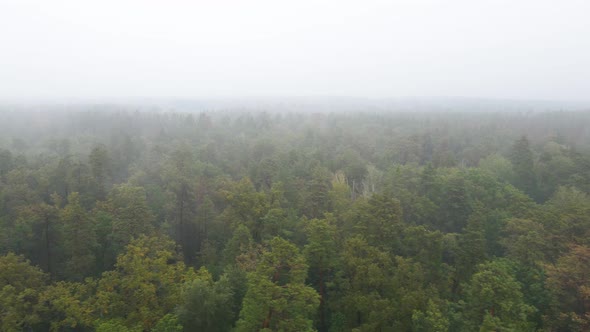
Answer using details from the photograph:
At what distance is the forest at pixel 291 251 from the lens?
1809cm

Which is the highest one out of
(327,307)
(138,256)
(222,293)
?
(138,256)

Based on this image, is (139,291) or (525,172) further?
(525,172)

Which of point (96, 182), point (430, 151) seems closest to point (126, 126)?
point (96, 182)

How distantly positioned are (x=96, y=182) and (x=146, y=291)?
21293 millimetres

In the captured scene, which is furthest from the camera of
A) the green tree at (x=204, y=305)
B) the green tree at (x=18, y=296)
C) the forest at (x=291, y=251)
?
the green tree at (x=204, y=305)

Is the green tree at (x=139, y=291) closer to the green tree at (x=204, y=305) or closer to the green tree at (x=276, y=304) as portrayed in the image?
the green tree at (x=204, y=305)

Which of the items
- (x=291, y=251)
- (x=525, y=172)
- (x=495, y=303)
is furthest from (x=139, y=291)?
(x=525, y=172)

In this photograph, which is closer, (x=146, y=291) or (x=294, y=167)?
(x=146, y=291)

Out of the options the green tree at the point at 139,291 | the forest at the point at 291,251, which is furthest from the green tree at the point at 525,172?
the green tree at the point at 139,291

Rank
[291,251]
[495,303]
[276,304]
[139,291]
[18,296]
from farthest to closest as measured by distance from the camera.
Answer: [139,291], [291,251], [18,296], [495,303], [276,304]

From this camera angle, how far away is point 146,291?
2008cm

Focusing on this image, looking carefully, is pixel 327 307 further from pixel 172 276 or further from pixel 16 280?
pixel 16 280

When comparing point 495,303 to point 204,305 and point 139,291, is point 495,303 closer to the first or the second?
point 204,305

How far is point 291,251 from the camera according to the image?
19297mm
